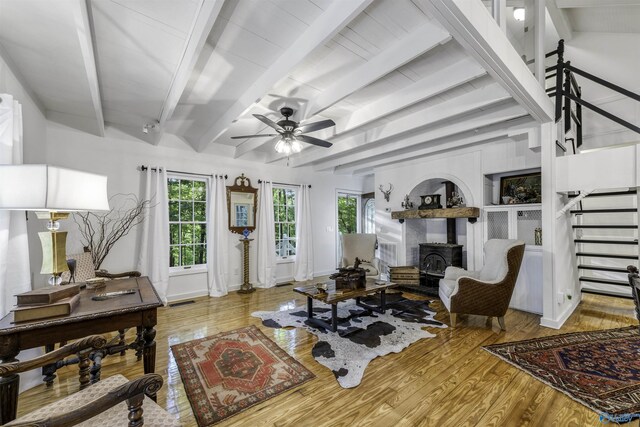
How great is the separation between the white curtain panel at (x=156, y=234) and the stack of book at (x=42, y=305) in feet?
8.81

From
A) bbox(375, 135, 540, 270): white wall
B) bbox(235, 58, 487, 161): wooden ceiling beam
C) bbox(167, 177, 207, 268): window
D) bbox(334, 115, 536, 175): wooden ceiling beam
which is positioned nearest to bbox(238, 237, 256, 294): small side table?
bbox(167, 177, 207, 268): window

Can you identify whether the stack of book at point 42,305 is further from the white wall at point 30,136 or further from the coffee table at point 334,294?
the coffee table at point 334,294

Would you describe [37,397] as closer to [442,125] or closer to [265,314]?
[265,314]

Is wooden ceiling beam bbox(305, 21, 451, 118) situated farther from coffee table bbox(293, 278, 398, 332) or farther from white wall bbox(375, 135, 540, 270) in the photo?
white wall bbox(375, 135, 540, 270)

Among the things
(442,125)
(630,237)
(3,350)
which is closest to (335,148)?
(442,125)

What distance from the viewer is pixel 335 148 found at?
450cm

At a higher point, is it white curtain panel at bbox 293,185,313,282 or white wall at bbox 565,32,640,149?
white wall at bbox 565,32,640,149

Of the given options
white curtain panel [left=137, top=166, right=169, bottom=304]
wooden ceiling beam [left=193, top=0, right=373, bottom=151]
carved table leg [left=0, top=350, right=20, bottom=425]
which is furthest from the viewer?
white curtain panel [left=137, top=166, right=169, bottom=304]

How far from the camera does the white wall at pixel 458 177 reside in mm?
4105

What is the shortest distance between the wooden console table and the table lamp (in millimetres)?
379

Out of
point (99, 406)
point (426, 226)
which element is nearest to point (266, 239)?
point (426, 226)

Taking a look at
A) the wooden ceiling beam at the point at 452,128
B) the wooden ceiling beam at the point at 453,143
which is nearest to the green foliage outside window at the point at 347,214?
the wooden ceiling beam at the point at 453,143

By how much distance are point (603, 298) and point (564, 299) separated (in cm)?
162

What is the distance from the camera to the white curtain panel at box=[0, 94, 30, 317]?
1754mm
